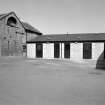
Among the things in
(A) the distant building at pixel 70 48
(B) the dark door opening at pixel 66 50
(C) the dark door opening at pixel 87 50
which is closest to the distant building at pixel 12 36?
(A) the distant building at pixel 70 48

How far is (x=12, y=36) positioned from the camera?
2375 centimetres

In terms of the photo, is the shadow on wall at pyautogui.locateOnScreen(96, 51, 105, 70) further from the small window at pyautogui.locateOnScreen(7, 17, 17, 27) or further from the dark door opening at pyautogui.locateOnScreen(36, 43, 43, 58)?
the small window at pyautogui.locateOnScreen(7, 17, 17, 27)

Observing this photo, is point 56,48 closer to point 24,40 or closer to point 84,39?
point 84,39

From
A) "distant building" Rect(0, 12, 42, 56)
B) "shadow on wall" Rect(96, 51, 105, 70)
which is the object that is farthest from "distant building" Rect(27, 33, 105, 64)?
"distant building" Rect(0, 12, 42, 56)

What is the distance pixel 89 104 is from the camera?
446 centimetres

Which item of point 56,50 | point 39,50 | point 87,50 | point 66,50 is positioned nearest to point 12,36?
point 39,50

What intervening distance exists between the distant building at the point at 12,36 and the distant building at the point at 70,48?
1.77 m

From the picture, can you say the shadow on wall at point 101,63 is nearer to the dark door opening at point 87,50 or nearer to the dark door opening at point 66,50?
the dark door opening at point 87,50

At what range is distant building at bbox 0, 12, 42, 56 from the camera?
856 inches

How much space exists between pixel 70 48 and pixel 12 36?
1095cm

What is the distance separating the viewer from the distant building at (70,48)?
21.7m

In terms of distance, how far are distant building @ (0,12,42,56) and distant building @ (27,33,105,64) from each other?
5.82 ft

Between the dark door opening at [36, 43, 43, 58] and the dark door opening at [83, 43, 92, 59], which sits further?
the dark door opening at [36, 43, 43, 58]

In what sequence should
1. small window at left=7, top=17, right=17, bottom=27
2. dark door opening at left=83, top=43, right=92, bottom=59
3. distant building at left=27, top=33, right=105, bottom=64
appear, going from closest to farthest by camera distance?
1. distant building at left=27, top=33, right=105, bottom=64
2. dark door opening at left=83, top=43, right=92, bottom=59
3. small window at left=7, top=17, right=17, bottom=27
